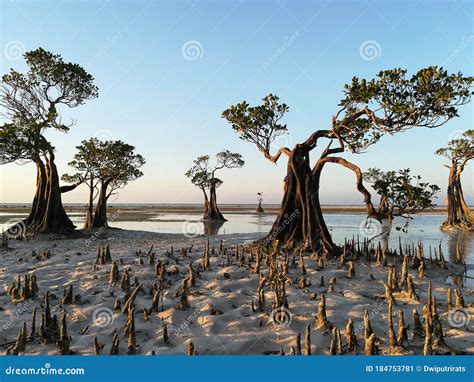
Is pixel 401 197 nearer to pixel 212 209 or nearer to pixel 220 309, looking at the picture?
pixel 220 309

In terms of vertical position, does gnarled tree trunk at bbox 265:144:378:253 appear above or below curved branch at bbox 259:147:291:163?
below

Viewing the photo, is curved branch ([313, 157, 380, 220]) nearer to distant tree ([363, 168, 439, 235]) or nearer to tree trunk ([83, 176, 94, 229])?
distant tree ([363, 168, 439, 235])

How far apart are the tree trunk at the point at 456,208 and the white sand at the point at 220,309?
21.0 metres

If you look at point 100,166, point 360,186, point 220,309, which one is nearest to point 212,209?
point 100,166

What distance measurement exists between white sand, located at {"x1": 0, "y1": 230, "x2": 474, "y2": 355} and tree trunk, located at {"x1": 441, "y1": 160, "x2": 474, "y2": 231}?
20971 mm

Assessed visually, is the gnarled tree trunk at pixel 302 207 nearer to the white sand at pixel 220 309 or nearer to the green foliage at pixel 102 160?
the white sand at pixel 220 309

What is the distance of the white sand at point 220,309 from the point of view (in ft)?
17.9

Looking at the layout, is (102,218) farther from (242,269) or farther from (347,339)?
(347,339)

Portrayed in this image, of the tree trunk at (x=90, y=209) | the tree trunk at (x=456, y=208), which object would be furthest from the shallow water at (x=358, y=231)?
the tree trunk at (x=90, y=209)

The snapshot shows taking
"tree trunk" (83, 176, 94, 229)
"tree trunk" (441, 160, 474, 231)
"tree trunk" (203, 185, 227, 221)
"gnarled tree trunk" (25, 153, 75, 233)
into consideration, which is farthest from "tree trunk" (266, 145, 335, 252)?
"tree trunk" (203, 185, 227, 221)

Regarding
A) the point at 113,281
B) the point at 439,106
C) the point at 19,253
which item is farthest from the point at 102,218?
the point at 439,106

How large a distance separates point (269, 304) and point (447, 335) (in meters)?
3.18

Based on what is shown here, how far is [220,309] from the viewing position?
6773 millimetres

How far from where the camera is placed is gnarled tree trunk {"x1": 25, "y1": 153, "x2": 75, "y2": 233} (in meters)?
19.4
